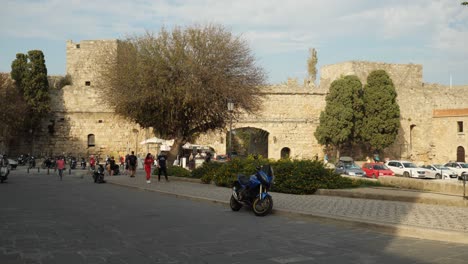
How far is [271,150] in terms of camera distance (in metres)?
41.1

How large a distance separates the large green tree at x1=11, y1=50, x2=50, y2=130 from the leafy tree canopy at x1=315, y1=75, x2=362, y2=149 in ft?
78.1

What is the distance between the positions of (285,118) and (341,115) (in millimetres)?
5244

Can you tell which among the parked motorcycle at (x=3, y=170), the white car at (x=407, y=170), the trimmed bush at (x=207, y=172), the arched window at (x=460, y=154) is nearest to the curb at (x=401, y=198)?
the trimmed bush at (x=207, y=172)

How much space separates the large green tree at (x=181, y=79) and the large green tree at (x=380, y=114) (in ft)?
59.7

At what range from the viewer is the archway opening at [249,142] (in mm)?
49353

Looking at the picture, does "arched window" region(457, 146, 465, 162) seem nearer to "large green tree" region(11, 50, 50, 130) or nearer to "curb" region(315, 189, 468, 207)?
"curb" region(315, 189, 468, 207)

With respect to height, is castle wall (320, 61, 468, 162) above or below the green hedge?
above

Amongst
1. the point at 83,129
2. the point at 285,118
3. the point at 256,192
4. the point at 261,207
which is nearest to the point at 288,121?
the point at 285,118

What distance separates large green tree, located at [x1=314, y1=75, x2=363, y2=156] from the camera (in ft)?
128

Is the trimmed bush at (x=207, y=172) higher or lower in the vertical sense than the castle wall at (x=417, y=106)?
lower

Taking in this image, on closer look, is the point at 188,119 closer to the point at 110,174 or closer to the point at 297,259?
the point at 110,174

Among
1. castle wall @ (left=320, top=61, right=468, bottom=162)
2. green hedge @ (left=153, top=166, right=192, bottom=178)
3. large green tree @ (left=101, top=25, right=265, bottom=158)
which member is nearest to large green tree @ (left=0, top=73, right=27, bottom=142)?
large green tree @ (left=101, top=25, right=265, bottom=158)

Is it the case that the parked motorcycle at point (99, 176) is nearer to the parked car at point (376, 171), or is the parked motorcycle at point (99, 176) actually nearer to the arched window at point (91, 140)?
the parked car at point (376, 171)

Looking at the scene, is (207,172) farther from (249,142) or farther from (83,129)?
(249,142)
